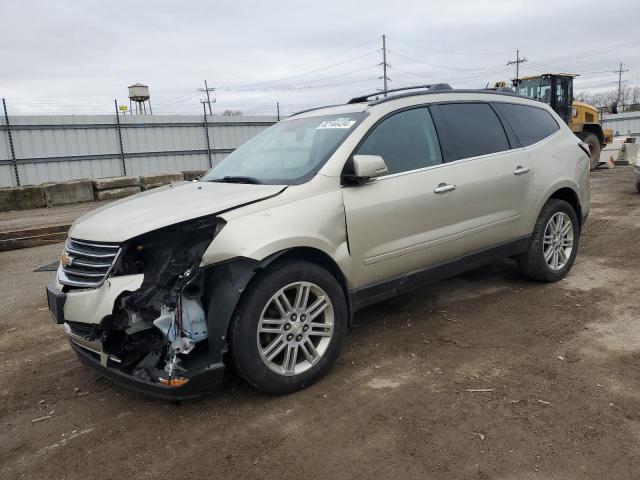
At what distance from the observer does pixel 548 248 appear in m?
5.02

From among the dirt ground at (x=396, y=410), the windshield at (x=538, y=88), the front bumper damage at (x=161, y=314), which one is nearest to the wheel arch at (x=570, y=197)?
the dirt ground at (x=396, y=410)

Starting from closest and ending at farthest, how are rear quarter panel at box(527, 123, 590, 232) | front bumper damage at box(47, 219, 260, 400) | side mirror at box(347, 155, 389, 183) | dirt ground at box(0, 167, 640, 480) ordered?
dirt ground at box(0, 167, 640, 480) → front bumper damage at box(47, 219, 260, 400) → side mirror at box(347, 155, 389, 183) → rear quarter panel at box(527, 123, 590, 232)

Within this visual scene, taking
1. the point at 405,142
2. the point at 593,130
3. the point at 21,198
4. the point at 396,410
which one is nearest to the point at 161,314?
the point at 396,410

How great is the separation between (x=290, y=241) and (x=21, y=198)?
13.4 metres

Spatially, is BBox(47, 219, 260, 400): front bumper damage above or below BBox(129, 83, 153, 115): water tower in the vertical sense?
below

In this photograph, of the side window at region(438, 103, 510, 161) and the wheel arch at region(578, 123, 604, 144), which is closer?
the side window at region(438, 103, 510, 161)

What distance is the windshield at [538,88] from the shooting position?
51.9 feet

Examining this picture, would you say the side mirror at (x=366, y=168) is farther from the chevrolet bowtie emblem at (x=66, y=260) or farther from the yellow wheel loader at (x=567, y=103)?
the yellow wheel loader at (x=567, y=103)

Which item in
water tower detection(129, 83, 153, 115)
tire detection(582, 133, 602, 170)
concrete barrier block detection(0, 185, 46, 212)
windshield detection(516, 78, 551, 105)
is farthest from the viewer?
water tower detection(129, 83, 153, 115)

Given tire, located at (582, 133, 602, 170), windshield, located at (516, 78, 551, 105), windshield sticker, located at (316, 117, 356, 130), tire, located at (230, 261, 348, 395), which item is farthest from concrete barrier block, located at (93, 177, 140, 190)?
tire, located at (582, 133, 602, 170)

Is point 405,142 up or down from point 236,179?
up

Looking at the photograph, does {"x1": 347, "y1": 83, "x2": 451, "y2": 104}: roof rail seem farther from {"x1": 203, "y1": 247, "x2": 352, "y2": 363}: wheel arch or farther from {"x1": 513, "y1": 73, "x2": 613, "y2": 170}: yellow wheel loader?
{"x1": 513, "y1": 73, "x2": 613, "y2": 170}: yellow wheel loader

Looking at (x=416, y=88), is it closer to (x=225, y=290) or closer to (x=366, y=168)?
(x=366, y=168)

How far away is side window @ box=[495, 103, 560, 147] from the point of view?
4773mm
